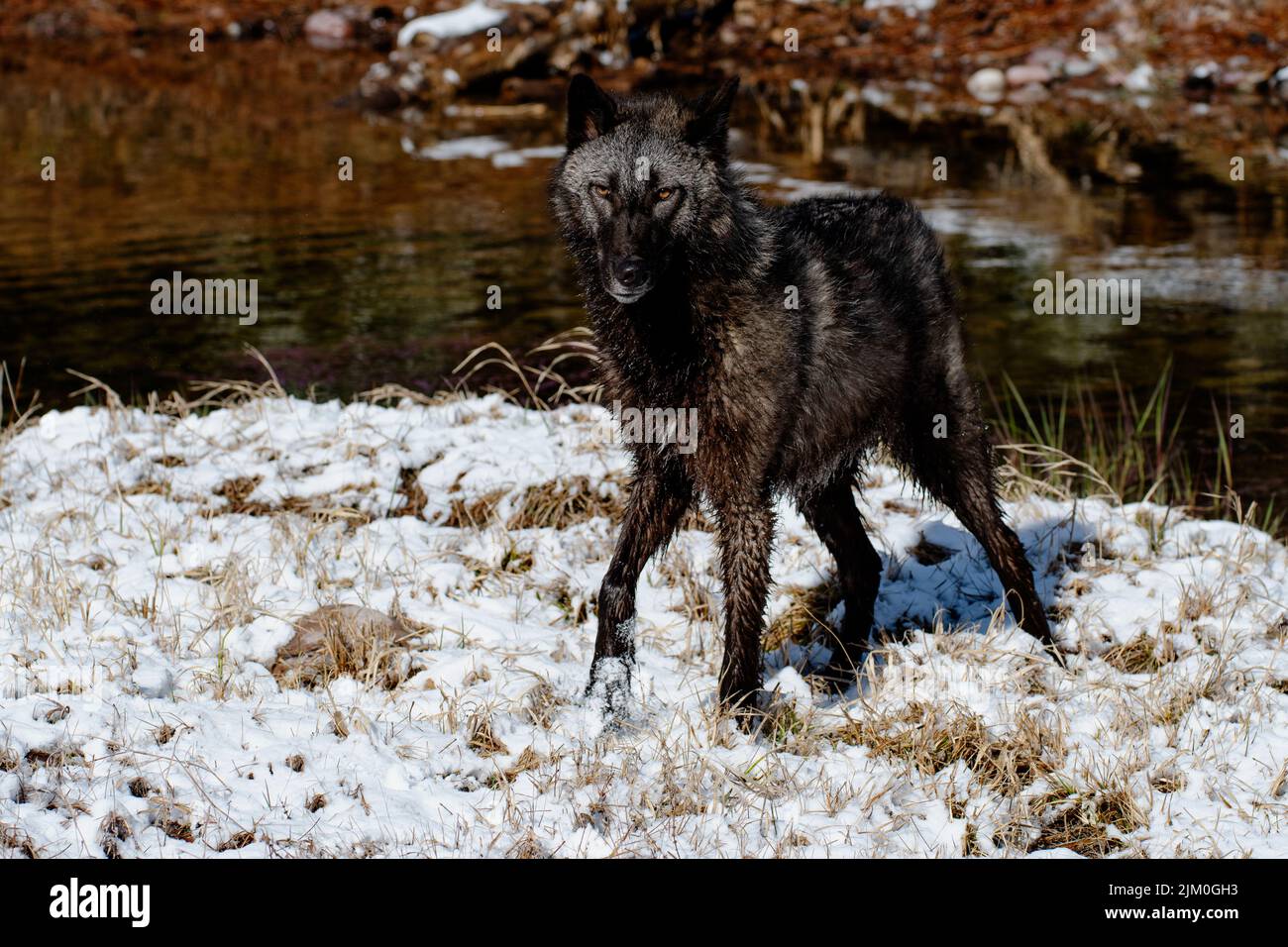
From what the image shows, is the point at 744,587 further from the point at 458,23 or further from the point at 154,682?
the point at 458,23

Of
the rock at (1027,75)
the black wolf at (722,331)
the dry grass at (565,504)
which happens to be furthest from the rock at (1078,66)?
the black wolf at (722,331)

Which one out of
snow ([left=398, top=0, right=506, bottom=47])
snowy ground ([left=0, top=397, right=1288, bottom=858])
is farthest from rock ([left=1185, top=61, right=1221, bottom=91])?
snowy ground ([left=0, top=397, right=1288, bottom=858])

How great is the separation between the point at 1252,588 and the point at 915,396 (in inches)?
69.2

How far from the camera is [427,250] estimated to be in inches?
527

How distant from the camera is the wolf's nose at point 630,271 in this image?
4660 mm

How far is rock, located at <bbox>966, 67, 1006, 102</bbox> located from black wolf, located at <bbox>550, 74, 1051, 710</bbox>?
15494 mm

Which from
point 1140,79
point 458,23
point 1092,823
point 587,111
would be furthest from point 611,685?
point 1140,79

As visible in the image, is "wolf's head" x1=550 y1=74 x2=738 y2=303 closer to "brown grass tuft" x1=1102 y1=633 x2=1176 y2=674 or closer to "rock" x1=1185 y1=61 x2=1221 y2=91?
"brown grass tuft" x1=1102 y1=633 x2=1176 y2=674

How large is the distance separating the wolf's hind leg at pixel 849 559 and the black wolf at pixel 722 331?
0.14 m

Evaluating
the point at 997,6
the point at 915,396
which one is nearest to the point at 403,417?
the point at 915,396

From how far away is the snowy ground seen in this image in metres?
4.42

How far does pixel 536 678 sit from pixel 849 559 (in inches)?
58.6

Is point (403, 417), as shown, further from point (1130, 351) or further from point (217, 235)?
point (217, 235)
